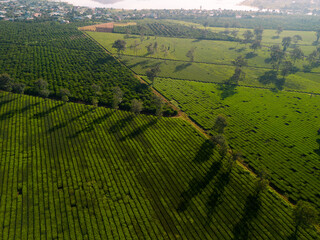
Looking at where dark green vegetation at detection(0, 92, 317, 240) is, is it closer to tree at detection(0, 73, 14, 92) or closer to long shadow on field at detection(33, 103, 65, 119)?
long shadow on field at detection(33, 103, 65, 119)

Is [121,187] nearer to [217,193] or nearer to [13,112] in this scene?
[217,193]

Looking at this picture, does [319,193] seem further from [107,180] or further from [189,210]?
[107,180]

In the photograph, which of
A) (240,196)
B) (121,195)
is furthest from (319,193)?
(121,195)

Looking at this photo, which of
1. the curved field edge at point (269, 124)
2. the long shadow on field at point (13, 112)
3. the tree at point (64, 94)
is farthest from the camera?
the tree at point (64, 94)

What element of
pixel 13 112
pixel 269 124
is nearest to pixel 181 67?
pixel 269 124

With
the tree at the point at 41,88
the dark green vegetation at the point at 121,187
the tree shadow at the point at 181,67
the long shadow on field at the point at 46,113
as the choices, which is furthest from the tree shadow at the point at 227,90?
the tree at the point at 41,88

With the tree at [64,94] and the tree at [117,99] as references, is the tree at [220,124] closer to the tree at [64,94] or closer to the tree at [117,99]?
the tree at [117,99]

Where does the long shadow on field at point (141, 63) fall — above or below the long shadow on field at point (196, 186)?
above
